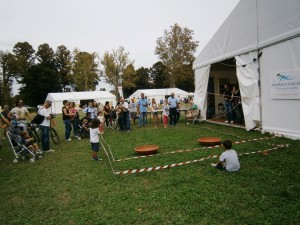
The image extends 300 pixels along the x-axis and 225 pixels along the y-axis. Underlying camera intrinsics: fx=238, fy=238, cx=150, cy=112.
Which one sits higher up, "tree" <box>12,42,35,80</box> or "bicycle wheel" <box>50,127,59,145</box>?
"tree" <box>12,42,35,80</box>

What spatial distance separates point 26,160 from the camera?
8055 mm

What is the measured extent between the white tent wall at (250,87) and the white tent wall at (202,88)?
10.4 feet

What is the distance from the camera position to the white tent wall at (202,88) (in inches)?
540

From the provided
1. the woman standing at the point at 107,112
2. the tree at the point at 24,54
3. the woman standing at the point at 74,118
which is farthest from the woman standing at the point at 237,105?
the tree at the point at 24,54

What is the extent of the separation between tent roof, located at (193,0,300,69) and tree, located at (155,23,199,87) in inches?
1244

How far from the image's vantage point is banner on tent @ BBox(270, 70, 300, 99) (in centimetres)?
788

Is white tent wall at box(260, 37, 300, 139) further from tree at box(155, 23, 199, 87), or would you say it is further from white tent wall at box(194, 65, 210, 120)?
tree at box(155, 23, 199, 87)

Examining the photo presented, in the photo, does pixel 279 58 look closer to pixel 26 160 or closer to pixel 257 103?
pixel 257 103

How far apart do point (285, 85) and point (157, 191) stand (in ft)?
20.8

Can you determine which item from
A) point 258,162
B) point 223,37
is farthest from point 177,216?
point 223,37

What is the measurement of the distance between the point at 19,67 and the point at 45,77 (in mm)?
9557

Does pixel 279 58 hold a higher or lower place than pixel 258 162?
higher

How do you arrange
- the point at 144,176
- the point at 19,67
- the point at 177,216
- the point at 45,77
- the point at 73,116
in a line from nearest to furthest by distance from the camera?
the point at 177,216 → the point at 144,176 → the point at 73,116 → the point at 45,77 → the point at 19,67

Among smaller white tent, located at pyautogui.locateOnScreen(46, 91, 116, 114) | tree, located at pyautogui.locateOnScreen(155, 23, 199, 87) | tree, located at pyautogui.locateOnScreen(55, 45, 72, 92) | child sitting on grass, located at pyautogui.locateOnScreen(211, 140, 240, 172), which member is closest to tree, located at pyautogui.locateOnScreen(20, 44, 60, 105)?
tree, located at pyautogui.locateOnScreen(55, 45, 72, 92)
